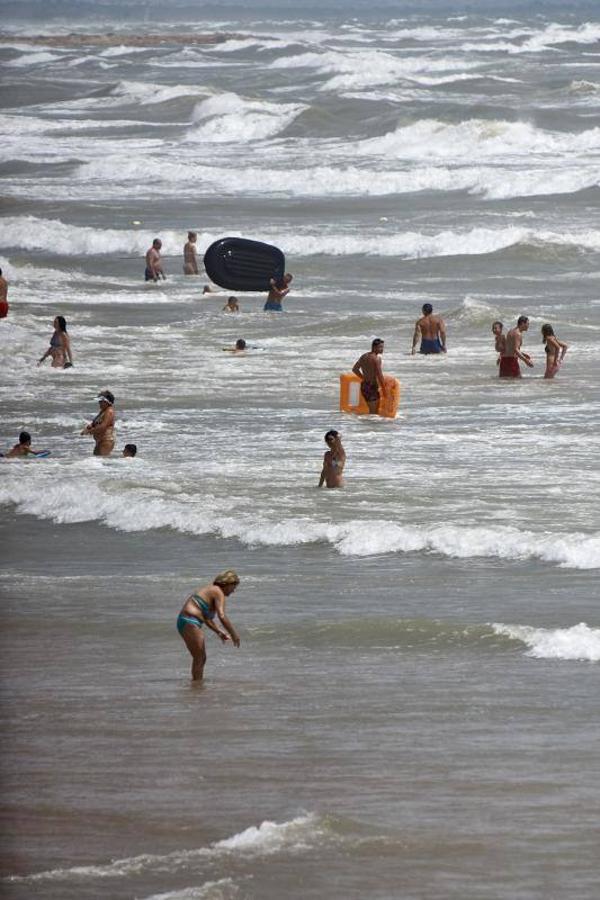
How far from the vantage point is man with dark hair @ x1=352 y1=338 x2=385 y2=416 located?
20438mm

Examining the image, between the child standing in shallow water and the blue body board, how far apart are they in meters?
3.42

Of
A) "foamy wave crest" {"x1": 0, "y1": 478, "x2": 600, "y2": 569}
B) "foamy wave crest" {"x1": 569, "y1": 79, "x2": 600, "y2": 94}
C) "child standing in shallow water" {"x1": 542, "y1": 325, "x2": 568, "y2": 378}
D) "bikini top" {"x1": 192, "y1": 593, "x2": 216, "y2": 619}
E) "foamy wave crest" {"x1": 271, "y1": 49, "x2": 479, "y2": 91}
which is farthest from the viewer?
"foamy wave crest" {"x1": 271, "y1": 49, "x2": 479, "y2": 91}

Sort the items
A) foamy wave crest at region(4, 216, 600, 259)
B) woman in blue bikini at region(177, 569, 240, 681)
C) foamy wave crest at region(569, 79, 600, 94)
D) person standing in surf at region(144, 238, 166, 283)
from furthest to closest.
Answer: foamy wave crest at region(569, 79, 600, 94) < foamy wave crest at region(4, 216, 600, 259) < person standing in surf at region(144, 238, 166, 283) < woman in blue bikini at region(177, 569, 240, 681)

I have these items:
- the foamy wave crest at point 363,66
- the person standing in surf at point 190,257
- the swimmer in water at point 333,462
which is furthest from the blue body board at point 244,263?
the foamy wave crest at point 363,66

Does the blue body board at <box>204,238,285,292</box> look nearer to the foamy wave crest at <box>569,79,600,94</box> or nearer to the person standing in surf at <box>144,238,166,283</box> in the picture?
the person standing in surf at <box>144,238,166,283</box>

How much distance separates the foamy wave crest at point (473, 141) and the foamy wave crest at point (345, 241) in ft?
62.4

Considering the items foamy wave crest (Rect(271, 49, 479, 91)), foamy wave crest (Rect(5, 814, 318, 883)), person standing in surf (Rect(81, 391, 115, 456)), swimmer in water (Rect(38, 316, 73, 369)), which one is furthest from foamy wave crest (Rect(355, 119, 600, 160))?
foamy wave crest (Rect(5, 814, 318, 883))

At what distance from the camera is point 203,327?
1090 inches

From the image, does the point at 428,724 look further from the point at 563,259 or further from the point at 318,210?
the point at 318,210

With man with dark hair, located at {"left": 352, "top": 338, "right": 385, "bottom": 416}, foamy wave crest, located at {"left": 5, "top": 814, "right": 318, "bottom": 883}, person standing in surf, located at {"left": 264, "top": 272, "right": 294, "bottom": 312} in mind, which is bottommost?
foamy wave crest, located at {"left": 5, "top": 814, "right": 318, "bottom": 883}

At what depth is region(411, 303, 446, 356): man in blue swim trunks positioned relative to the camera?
24.2 meters

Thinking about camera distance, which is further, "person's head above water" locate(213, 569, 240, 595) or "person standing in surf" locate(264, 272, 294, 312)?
"person standing in surf" locate(264, 272, 294, 312)

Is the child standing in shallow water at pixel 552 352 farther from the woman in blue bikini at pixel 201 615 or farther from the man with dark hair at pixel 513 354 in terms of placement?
the woman in blue bikini at pixel 201 615

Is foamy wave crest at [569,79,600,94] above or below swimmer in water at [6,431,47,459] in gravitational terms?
above
